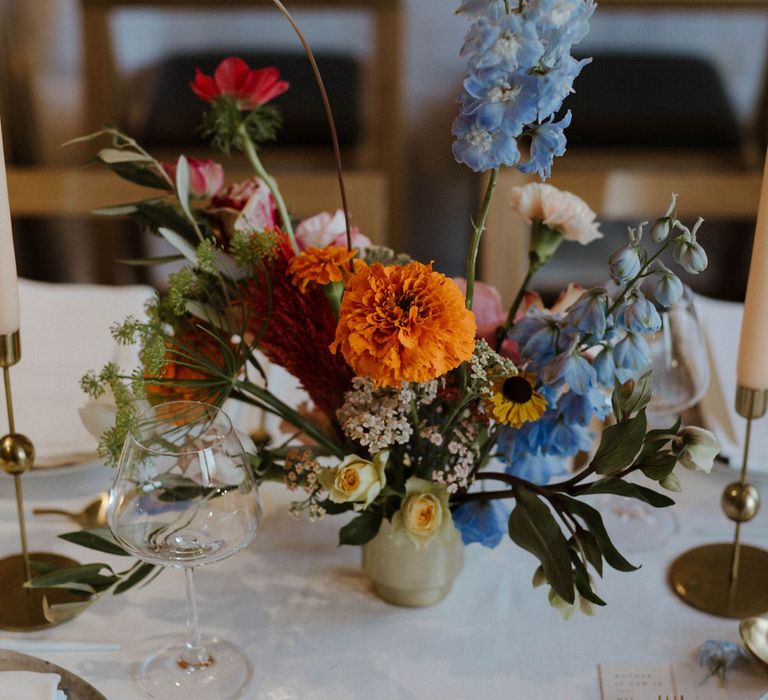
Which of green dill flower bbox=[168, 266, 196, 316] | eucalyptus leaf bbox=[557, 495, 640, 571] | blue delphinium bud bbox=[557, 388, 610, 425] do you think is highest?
green dill flower bbox=[168, 266, 196, 316]

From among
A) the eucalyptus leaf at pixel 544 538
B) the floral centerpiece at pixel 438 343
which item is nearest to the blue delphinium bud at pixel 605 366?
the floral centerpiece at pixel 438 343

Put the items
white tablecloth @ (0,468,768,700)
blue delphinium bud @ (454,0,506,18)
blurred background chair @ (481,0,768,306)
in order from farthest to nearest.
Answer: blurred background chair @ (481,0,768,306) < white tablecloth @ (0,468,768,700) < blue delphinium bud @ (454,0,506,18)

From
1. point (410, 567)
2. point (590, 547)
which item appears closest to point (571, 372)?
point (590, 547)

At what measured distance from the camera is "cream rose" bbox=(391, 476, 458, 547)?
2.66 ft

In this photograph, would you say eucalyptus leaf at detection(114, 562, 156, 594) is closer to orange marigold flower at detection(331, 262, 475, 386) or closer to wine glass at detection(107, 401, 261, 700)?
wine glass at detection(107, 401, 261, 700)

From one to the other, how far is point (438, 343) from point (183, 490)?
0.24m

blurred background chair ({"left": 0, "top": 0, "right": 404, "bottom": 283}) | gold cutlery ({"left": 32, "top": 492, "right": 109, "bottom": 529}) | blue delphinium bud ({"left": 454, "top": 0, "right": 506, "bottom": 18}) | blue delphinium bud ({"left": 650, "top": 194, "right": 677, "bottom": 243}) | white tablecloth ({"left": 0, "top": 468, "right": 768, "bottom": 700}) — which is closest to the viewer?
blue delphinium bud ({"left": 454, "top": 0, "right": 506, "bottom": 18})

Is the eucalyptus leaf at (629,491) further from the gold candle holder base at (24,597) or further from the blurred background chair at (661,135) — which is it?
the blurred background chair at (661,135)

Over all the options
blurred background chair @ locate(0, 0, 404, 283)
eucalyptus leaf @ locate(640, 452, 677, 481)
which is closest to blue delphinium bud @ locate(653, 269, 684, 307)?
eucalyptus leaf @ locate(640, 452, 677, 481)

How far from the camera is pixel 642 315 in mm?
763

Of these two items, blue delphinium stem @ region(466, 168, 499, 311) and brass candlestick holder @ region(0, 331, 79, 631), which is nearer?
blue delphinium stem @ region(466, 168, 499, 311)

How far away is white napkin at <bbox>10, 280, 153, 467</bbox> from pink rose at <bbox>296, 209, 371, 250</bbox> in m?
0.37

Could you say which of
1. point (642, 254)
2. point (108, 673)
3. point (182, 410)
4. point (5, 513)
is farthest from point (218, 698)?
point (642, 254)

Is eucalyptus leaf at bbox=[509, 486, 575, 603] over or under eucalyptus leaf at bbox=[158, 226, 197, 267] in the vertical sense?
under
